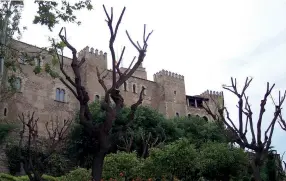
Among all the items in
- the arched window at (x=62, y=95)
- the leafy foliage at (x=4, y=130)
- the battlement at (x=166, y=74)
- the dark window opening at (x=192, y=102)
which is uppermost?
the battlement at (x=166, y=74)

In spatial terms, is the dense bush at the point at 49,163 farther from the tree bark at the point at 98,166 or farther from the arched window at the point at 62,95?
the tree bark at the point at 98,166

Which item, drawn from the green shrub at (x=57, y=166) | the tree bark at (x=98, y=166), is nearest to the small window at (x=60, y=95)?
the green shrub at (x=57, y=166)

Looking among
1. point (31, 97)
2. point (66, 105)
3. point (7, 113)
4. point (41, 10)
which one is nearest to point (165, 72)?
point (66, 105)

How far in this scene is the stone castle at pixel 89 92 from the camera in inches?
1384

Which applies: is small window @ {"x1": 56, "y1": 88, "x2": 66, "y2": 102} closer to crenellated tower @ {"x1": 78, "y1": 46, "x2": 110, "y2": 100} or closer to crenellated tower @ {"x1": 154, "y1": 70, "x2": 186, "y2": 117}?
crenellated tower @ {"x1": 78, "y1": 46, "x2": 110, "y2": 100}

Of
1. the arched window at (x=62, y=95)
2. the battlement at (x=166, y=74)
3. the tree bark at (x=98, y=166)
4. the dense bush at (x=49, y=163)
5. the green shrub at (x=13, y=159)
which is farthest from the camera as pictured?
the battlement at (x=166, y=74)

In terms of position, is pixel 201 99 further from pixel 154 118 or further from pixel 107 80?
pixel 154 118

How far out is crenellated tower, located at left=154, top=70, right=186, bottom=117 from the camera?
45.7 meters

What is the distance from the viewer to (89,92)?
129 ft

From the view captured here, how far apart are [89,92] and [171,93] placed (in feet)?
36.8

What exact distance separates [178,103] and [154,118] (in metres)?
14.9

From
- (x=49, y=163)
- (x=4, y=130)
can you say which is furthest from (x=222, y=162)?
(x=4, y=130)

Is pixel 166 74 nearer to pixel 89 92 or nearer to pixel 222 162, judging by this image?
pixel 89 92

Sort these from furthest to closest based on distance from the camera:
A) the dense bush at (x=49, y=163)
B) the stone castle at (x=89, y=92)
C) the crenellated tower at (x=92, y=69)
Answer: the crenellated tower at (x=92, y=69) < the stone castle at (x=89, y=92) < the dense bush at (x=49, y=163)
